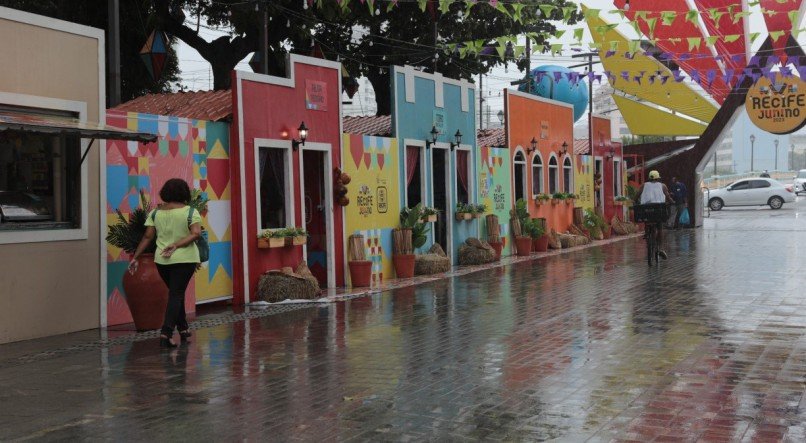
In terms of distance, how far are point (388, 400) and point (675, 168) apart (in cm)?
2801

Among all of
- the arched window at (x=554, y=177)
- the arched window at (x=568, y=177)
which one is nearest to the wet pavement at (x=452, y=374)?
the arched window at (x=554, y=177)

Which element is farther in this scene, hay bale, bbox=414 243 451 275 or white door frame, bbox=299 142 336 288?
hay bale, bbox=414 243 451 275

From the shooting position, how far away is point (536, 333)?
32.1 ft

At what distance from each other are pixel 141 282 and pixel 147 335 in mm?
612

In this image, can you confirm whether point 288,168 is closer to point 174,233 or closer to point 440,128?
point 174,233

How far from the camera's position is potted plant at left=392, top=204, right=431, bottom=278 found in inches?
674

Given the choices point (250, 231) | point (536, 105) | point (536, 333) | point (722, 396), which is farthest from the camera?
point (536, 105)

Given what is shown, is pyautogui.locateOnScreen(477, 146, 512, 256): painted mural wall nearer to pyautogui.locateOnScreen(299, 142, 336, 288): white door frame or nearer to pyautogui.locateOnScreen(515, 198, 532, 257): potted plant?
pyautogui.locateOnScreen(515, 198, 532, 257): potted plant

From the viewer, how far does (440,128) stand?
1923 cm

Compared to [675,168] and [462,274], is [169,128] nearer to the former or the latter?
[462,274]

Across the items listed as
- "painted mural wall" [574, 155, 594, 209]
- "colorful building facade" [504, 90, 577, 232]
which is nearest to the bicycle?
"colorful building facade" [504, 90, 577, 232]

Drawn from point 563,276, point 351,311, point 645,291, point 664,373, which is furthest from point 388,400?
point 563,276

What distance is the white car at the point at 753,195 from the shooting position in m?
44.5

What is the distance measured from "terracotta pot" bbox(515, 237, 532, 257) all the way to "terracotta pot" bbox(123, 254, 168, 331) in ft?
41.6
